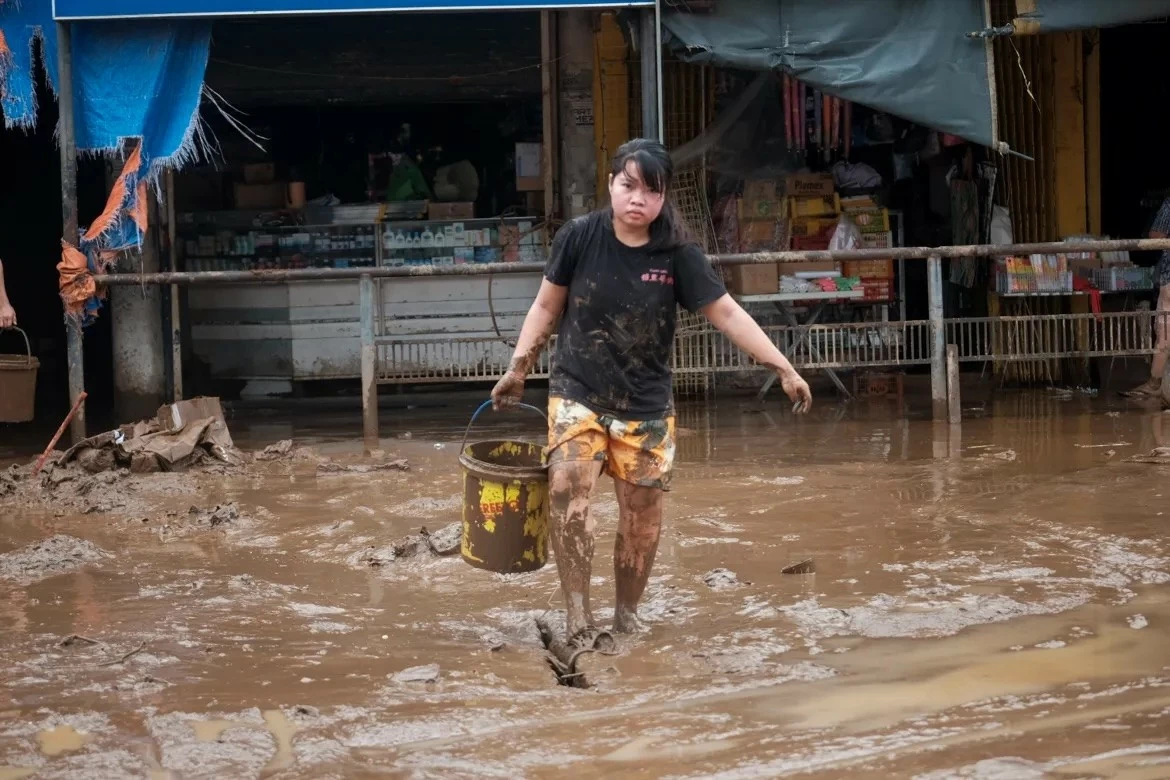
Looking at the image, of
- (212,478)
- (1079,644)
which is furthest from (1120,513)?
(212,478)

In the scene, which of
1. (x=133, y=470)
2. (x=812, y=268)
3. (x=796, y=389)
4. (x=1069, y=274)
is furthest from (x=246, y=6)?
(x=1069, y=274)

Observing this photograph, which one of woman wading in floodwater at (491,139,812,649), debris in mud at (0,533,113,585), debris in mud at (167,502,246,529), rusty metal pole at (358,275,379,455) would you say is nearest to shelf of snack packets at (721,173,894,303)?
rusty metal pole at (358,275,379,455)

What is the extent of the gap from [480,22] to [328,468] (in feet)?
17.2

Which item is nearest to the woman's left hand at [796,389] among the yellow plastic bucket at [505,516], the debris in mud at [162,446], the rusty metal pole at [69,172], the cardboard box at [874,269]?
the yellow plastic bucket at [505,516]

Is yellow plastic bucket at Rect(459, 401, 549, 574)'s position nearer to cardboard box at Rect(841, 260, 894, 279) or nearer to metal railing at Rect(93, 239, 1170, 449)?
metal railing at Rect(93, 239, 1170, 449)

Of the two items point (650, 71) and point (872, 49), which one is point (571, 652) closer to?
point (650, 71)

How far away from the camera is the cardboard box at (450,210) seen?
1355cm

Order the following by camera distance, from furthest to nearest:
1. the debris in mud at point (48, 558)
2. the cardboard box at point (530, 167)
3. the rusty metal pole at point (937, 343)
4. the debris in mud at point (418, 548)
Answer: the cardboard box at point (530, 167) < the rusty metal pole at point (937, 343) < the debris in mud at point (418, 548) < the debris in mud at point (48, 558)

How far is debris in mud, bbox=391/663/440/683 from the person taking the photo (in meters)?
4.78

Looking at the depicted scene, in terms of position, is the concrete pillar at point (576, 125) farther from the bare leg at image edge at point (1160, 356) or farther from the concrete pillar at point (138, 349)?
the bare leg at image edge at point (1160, 356)

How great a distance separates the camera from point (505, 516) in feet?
17.9

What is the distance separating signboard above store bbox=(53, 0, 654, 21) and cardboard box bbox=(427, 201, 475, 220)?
3.62 metres

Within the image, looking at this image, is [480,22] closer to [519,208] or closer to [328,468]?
[519,208]

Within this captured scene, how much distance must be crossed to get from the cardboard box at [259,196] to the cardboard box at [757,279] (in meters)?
4.49
